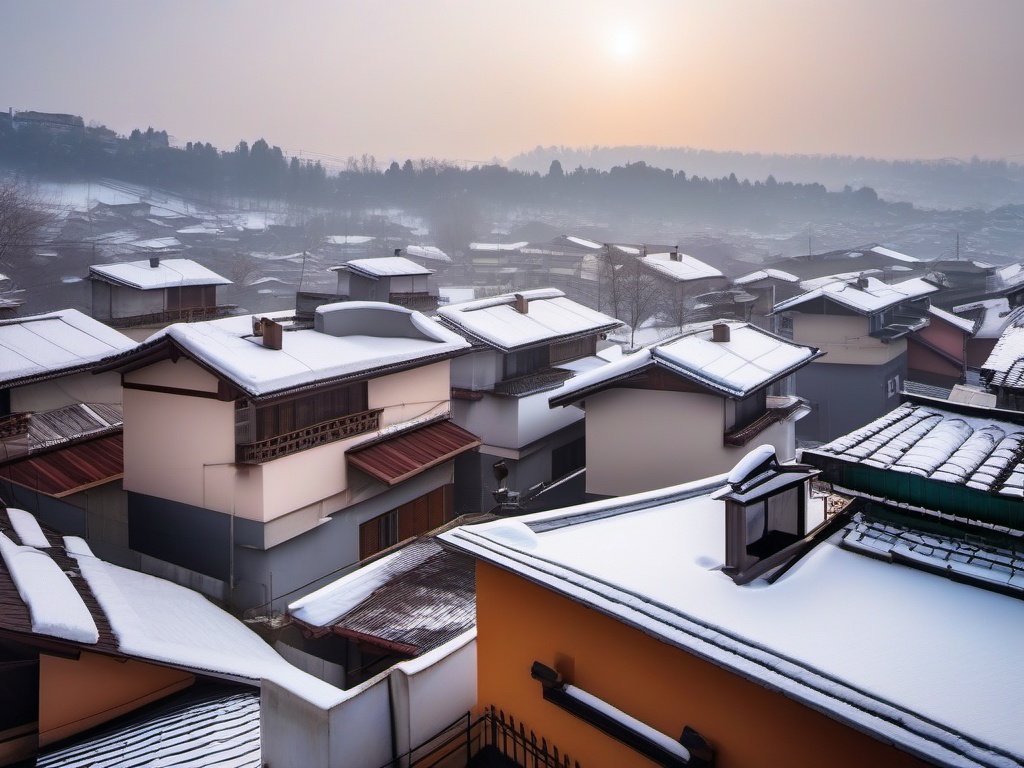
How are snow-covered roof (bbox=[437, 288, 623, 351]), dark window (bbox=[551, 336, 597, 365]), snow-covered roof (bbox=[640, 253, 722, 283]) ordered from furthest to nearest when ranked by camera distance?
1. snow-covered roof (bbox=[640, 253, 722, 283])
2. dark window (bbox=[551, 336, 597, 365])
3. snow-covered roof (bbox=[437, 288, 623, 351])

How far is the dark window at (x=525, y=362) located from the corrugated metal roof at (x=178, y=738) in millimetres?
13207

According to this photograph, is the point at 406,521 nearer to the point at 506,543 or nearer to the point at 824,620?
the point at 506,543

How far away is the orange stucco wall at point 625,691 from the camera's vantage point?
5191 mm

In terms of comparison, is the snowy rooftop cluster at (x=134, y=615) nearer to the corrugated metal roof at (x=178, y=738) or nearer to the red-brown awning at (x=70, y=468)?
the corrugated metal roof at (x=178, y=738)

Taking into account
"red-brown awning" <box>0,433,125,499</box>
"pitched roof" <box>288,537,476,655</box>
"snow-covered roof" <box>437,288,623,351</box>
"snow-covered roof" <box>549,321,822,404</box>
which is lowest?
"pitched roof" <box>288,537,476,655</box>

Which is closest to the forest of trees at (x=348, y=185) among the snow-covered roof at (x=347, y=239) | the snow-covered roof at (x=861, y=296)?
the snow-covered roof at (x=347, y=239)

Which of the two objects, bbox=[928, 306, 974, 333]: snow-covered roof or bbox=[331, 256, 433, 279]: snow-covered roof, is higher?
bbox=[331, 256, 433, 279]: snow-covered roof

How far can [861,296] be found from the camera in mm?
32156

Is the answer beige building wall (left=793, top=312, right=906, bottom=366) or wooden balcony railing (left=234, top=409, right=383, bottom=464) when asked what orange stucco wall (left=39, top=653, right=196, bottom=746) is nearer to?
wooden balcony railing (left=234, top=409, right=383, bottom=464)

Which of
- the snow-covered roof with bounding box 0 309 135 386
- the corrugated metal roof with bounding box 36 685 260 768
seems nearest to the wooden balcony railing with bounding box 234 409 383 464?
the corrugated metal roof with bounding box 36 685 260 768

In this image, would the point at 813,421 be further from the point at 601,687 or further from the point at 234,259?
the point at 234,259

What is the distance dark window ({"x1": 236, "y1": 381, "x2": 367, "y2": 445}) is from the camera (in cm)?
1532

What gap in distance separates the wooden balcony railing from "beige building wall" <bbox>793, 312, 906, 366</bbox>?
67.5 ft

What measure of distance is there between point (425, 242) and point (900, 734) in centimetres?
9783
